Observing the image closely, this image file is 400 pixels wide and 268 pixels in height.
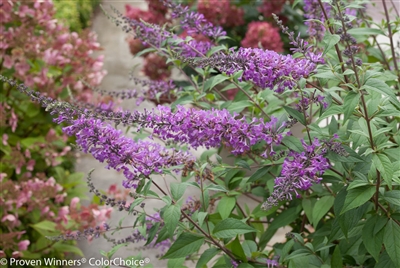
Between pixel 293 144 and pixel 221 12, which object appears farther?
pixel 221 12

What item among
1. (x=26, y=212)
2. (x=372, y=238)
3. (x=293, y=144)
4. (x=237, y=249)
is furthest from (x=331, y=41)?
(x=26, y=212)

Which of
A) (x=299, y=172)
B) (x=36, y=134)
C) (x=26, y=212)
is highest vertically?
(x=299, y=172)

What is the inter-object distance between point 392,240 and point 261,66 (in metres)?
0.56

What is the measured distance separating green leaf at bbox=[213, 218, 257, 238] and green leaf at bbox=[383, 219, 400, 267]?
0.34 meters

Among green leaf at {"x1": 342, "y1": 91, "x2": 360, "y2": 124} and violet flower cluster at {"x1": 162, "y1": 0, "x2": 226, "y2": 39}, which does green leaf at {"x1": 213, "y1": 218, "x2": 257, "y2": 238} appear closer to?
green leaf at {"x1": 342, "y1": 91, "x2": 360, "y2": 124}

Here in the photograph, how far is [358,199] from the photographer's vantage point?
126 centimetres

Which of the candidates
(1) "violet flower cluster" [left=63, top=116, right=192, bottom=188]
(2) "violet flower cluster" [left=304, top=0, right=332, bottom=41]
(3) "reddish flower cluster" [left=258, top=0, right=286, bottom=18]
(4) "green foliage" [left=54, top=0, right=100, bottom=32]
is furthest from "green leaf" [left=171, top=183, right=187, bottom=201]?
(4) "green foliage" [left=54, top=0, right=100, bottom=32]

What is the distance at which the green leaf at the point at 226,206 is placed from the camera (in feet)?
5.23

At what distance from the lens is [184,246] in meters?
1.40

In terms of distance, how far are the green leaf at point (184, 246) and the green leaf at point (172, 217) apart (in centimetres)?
15

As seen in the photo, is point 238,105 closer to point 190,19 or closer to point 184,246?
point 190,19

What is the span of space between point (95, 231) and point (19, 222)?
1031 mm

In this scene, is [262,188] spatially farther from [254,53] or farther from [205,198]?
[254,53]

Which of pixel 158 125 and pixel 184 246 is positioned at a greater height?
pixel 158 125
